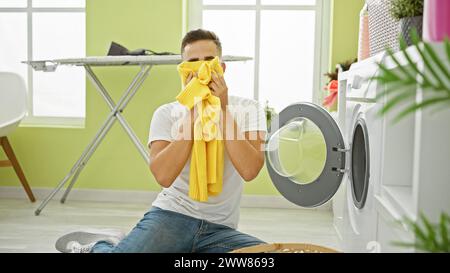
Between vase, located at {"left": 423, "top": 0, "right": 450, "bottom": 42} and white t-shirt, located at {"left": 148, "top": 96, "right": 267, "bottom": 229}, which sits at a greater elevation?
vase, located at {"left": 423, "top": 0, "right": 450, "bottom": 42}

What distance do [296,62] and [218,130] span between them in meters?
1.91

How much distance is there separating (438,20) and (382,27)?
2.76ft

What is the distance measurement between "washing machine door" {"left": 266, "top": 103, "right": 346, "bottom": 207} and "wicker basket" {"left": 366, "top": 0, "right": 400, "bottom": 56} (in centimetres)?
31

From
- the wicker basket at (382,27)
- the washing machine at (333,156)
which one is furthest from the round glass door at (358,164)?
the wicker basket at (382,27)

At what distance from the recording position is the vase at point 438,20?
3.14ft

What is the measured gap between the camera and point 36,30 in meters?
3.60

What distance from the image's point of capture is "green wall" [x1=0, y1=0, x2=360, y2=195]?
3.34 meters

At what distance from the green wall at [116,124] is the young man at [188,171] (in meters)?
1.65

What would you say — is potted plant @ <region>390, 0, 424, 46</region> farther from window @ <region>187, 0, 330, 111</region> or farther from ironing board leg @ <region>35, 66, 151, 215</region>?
window @ <region>187, 0, 330, 111</region>

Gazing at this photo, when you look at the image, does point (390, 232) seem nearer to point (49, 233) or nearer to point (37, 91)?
point (49, 233)

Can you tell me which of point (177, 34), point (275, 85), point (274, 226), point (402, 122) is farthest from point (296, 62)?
point (402, 122)

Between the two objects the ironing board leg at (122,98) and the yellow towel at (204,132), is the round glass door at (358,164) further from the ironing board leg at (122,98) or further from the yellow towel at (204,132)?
the ironing board leg at (122,98)

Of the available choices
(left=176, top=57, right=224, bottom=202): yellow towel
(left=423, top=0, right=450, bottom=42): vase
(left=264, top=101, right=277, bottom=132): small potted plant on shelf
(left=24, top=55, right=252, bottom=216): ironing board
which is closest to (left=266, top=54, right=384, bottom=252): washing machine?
(left=176, top=57, right=224, bottom=202): yellow towel

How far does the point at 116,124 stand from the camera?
344cm
